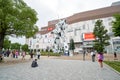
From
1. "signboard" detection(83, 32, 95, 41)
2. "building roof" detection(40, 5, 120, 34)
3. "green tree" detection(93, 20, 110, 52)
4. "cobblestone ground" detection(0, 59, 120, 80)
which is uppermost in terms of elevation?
"building roof" detection(40, 5, 120, 34)

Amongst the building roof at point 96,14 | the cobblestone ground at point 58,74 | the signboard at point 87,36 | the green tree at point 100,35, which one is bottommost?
the cobblestone ground at point 58,74

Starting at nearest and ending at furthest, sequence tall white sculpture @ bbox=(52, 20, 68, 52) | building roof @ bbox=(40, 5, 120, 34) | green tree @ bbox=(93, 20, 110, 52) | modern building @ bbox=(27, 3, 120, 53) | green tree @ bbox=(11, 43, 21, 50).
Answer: green tree @ bbox=(93, 20, 110, 52) < tall white sculpture @ bbox=(52, 20, 68, 52) < modern building @ bbox=(27, 3, 120, 53) < building roof @ bbox=(40, 5, 120, 34) < green tree @ bbox=(11, 43, 21, 50)

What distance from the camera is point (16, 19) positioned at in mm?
21375

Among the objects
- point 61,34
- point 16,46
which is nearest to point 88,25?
point 61,34

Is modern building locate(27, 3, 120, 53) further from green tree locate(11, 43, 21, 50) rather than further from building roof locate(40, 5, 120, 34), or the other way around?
green tree locate(11, 43, 21, 50)

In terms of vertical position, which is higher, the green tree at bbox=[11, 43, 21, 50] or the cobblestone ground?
the green tree at bbox=[11, 43, 21, 50]

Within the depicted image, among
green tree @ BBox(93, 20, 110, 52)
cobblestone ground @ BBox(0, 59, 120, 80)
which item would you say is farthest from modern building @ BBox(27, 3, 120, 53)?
cobblestone ground @ BBox(0, 59, 120, 80)

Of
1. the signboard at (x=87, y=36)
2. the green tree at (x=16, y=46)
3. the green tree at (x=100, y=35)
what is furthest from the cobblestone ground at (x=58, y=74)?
the green tree at (x=16, y=46)

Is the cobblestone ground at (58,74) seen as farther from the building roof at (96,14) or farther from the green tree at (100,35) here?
the building roof at (96,14)

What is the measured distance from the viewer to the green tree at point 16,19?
68.0 ft

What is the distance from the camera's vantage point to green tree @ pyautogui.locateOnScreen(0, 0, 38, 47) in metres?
20.7

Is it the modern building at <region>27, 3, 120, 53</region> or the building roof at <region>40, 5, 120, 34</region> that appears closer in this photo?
the modern building at <region>27, 3, 120, 53</region>

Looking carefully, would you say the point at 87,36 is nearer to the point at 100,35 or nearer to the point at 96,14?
the point at 96,14

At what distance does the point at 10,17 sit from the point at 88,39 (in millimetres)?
65783
